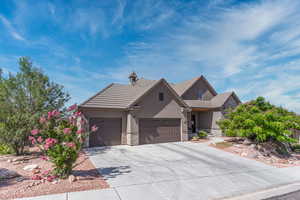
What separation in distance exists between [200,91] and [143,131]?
1055 cm

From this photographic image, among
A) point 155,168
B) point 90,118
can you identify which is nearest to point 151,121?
point 90,118

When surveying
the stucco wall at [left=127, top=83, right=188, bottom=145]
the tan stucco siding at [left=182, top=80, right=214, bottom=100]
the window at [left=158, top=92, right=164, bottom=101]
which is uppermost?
the tan stucco siding at [left=182, top=80, right=214, bottom=100]

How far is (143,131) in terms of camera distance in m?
13.7

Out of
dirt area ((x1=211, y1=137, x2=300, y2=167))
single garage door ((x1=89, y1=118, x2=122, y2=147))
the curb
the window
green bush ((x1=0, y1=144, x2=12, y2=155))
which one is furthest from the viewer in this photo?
the window

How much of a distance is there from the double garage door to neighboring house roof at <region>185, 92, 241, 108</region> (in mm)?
4682

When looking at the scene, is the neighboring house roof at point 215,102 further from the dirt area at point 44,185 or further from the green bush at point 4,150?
the green bush at point 4,150

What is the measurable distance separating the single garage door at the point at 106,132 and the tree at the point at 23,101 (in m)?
3.21

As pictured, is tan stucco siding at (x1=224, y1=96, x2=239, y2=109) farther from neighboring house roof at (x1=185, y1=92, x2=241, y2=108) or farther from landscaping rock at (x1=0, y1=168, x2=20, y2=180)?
landscaping rock at (x1=0, y1=168, x2=20, y2=180)

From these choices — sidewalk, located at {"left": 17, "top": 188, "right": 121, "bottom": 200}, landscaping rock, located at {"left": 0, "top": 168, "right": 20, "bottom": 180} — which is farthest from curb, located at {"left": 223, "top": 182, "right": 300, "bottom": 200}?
landscaping rock, located at {"left": 0, "top": 168, "right": 20, "bottom": 180}

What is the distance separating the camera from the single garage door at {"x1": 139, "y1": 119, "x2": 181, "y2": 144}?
13.7m

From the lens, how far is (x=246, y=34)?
11.5 meters

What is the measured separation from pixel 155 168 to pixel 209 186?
256cm

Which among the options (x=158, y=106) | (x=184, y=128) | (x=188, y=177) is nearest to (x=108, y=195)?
(x=188, y=177)

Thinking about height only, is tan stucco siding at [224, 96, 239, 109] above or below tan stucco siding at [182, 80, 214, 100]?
below
